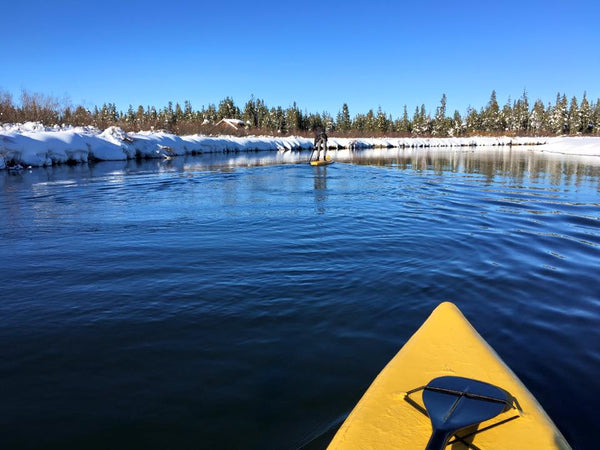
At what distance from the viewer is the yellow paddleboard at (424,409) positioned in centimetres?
185

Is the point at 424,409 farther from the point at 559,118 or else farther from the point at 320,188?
the point at 559,118

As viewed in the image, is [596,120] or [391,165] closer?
[391,165]

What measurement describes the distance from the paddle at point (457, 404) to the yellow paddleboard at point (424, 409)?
0.17ft

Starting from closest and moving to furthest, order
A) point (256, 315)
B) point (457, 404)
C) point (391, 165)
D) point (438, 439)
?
1. point (438, 439)
2. point (457, 404)
3. point (256, 315)
4. point (391, 165)

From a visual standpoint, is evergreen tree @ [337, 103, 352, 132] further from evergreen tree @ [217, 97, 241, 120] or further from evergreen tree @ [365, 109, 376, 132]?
evergreen tree @ [217, 97, 241, 120]

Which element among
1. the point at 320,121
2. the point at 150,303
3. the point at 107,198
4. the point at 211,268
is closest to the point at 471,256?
the point at 211,268

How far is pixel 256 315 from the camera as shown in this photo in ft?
12.7

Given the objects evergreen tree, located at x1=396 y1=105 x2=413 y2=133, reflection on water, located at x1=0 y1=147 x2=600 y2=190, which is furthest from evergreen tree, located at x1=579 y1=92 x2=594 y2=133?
reflection on water, located at x1=0 y1=147 x2=600 y2=190

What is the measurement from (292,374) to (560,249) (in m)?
5.34

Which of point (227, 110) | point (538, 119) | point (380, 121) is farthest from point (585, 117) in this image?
point (227, 110)

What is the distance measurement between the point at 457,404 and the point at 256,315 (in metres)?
2.23

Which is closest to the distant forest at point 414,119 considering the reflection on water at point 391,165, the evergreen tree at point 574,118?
the evergreen tree at point 574,118

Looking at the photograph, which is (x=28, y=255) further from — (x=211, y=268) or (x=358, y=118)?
(x=358, y=118)

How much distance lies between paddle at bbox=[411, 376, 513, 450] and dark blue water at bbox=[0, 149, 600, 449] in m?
0.67
